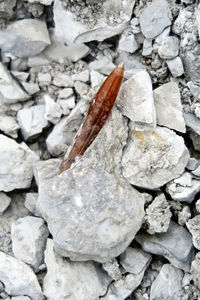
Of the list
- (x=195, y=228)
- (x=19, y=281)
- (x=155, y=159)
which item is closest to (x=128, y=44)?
(x=155, y=159)

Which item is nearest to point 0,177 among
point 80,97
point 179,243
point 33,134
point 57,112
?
point 33,134

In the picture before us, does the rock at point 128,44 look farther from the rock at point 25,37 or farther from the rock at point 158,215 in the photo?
the rock at point 158,215

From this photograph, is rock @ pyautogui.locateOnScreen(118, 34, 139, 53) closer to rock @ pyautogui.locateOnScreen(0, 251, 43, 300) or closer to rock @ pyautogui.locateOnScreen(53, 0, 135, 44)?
rock @ pyautogui.locateOnScreen(53, 0, 135, 44)

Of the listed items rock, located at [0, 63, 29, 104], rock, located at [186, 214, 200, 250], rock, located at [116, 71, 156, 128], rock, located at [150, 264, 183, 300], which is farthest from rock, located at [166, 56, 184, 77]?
rock, located at [150, 264, 183, 300]

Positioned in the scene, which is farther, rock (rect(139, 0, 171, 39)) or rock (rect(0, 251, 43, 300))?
rock (rect(139, 0, 171, 39))

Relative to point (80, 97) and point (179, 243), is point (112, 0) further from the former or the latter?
point (179, 243)

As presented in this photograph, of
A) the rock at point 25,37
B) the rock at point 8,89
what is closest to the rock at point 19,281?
the rock at point 8,89
